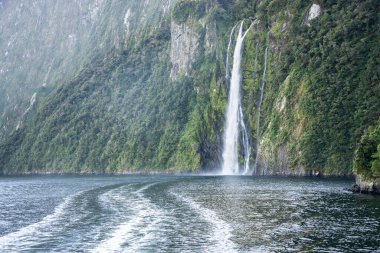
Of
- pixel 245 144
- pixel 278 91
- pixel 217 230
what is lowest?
pixel 217 230

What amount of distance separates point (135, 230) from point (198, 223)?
663 cm

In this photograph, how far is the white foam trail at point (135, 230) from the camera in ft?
145

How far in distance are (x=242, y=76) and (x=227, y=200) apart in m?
89.4

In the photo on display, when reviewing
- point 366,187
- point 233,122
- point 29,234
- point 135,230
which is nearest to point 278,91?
point 233,122

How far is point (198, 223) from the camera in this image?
2164 inches

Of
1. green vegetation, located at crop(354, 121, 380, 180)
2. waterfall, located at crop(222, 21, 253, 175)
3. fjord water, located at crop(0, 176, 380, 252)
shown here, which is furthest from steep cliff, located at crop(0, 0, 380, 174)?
fjord water, located at crop(0, 176, 380, 252)

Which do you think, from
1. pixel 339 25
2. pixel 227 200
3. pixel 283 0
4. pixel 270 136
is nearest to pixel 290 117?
pixel 270 136

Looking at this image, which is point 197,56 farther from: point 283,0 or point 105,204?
point 105,204

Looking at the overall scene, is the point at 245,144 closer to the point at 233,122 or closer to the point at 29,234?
the point at 233,122

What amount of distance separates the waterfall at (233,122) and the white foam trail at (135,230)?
83619 mm

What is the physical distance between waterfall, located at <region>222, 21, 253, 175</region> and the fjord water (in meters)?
68.9

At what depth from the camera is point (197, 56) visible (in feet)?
640

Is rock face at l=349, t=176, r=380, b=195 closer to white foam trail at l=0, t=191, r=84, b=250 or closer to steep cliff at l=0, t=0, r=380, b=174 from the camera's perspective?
steep cliff at l=0, t=0, r=380, b=174

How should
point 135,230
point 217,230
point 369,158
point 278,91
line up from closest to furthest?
point 217,230 → point 135,230 → point 369,158 → point 278,91
